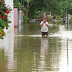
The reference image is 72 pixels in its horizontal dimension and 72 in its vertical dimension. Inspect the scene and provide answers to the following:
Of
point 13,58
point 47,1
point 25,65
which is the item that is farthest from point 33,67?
point 47,1

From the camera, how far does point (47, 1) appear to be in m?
66.1

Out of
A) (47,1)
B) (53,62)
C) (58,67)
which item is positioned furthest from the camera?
(47,1)

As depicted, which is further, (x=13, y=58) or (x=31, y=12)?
(x=31, y=12)

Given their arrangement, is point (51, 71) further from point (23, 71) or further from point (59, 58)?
point (59, 58)

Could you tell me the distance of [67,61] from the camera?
10.3m

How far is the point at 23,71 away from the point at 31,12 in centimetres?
6456

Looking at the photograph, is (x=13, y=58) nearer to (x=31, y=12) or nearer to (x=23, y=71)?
(x=23, y=71)

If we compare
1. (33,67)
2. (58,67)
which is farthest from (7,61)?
(58,67)

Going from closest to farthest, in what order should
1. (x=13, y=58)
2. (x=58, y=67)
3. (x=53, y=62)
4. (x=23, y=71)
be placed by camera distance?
1. (x=23, y=71)
2. (x=58, y=67)
3. (x=53, y=62)
4. (x=13, y=58)

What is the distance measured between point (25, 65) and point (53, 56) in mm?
2354

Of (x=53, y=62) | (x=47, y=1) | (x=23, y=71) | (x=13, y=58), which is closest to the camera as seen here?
(x=23, y=71)

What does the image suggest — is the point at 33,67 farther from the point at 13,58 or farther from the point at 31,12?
the point at 31,12

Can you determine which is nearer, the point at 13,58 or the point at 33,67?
the point at 33,67

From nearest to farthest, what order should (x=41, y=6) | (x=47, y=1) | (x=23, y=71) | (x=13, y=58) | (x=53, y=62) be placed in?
(x=23, y=71), (x=53, y=62), (x=13, y=58), (x=47, y=1), (x=41, y=6)
